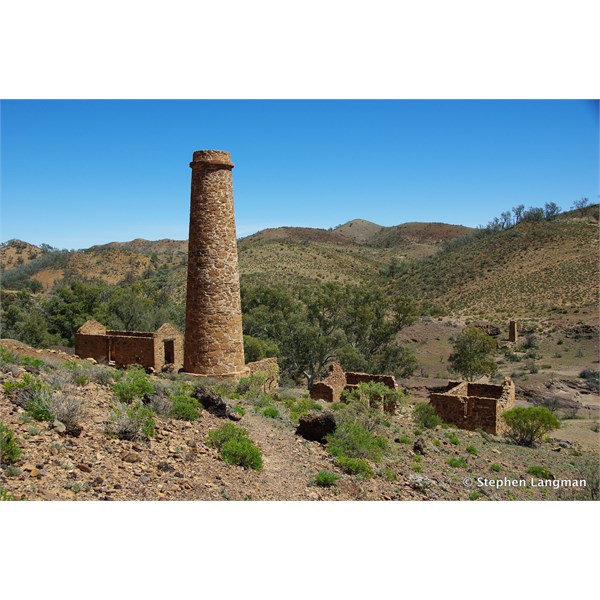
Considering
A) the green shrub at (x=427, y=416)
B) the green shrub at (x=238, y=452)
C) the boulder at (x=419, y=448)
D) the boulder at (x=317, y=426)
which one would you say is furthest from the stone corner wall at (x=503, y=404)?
the green shrub at (x=238, y=452)

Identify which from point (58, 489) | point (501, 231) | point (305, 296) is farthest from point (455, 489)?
point (501, 231)

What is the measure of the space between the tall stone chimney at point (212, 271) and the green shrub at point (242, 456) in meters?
5.54

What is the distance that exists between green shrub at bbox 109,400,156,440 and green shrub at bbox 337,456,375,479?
280 centimetres

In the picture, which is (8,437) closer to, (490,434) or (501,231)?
(490,434)

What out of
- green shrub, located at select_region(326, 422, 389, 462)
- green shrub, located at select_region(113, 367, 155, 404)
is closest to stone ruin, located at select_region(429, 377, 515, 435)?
green shrub, located at select_region(326, 422, 389, 462)

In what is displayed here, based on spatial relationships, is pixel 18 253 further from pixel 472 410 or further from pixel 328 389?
pixel 472 410

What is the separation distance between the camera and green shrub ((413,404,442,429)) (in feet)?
50.0

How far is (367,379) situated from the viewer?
19.5 m

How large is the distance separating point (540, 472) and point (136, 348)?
11.3 m

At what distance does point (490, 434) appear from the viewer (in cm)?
1603

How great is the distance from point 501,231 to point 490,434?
6139 cm

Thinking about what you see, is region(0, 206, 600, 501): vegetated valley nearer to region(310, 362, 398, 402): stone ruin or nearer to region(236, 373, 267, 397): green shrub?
region(236, 373, 267, 397): green shrub

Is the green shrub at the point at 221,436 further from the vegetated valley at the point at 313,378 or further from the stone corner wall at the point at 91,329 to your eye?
the stone corner wall at the point at 91,329

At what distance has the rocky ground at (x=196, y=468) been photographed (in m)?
6.20
